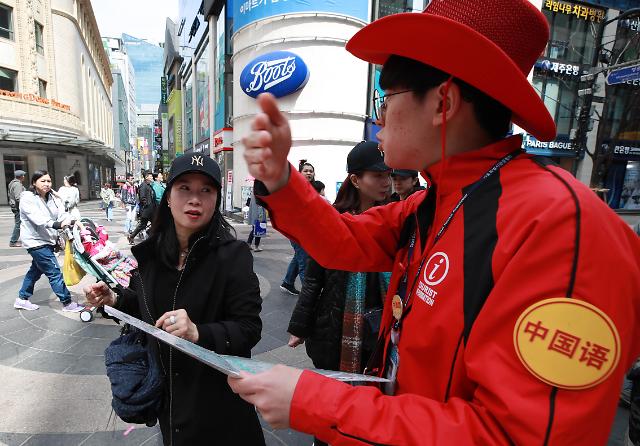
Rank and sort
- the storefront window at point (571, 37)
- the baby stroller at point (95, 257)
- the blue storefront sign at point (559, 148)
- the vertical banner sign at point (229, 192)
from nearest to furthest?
the baby stroller at point (95, 257), the vertical banner sign at point (229, 192), the storefront window at point (571, 37), the blue storefront sign at point (559, 148)

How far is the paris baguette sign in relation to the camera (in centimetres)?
1291

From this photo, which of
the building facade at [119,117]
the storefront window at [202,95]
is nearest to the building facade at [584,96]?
the storefront window at [202,95]

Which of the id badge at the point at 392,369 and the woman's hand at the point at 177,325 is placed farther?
the woman's hand at the point at 177,325

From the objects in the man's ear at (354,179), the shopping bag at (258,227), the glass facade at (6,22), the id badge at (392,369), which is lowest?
the shopping bag at (258,227)

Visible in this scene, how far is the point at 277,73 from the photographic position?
1316 centimetres

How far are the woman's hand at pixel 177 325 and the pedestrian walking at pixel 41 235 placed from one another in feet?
A: 13.0

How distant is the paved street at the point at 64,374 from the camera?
256 cm

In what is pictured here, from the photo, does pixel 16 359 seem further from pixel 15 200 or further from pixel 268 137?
pixel 15 200

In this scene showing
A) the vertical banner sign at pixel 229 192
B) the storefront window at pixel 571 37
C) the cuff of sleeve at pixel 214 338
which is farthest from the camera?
the storefront window at pixel 571 37

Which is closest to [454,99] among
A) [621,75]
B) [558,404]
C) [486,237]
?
[486,237]

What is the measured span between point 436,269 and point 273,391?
17.3 inches

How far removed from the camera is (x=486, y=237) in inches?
28.8

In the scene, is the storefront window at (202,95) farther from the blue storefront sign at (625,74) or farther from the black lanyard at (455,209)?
the black lanyard at (455,209)

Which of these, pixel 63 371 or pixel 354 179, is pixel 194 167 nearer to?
pixel 354 179
